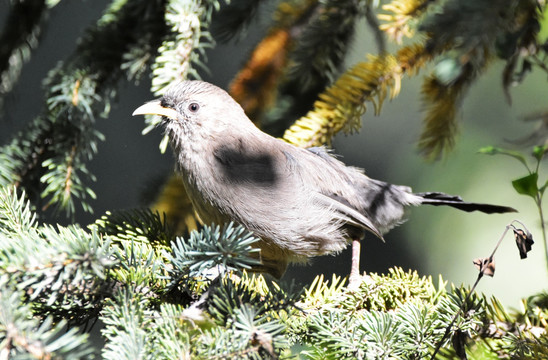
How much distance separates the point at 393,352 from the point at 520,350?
1.27 feet

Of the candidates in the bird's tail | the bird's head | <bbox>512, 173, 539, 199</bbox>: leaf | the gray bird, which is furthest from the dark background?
<bbox>512, 173, 539, 199</bbox>: leaf

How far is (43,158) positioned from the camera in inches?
106

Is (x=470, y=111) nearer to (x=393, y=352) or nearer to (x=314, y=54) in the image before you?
(x=314, y=54)

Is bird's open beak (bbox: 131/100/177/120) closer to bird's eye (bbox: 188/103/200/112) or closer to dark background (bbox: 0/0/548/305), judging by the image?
bird's eye (bbox: 188/103/200/112)

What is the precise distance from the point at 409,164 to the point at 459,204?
229 centimetres

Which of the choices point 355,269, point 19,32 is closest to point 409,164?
point 355,269

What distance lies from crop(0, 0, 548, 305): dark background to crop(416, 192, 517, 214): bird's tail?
127cm

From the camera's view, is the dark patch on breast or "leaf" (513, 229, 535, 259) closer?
"leaf" (513, 229, 535, 259)

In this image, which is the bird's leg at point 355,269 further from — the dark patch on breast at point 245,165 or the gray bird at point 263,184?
the dark patch on breast at point 245,165

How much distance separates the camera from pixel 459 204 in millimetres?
3023

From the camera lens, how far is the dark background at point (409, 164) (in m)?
4.67

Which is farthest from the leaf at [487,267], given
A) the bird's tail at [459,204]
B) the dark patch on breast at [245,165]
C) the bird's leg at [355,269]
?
the bird's tail at [459,204]

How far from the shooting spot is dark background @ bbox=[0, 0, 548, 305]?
184 inches

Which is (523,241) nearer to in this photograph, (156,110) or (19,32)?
(156,110)
